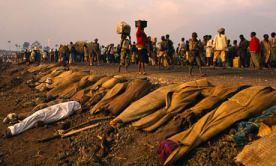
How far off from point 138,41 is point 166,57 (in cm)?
448

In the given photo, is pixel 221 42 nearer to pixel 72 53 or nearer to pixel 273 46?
pixel 273 46

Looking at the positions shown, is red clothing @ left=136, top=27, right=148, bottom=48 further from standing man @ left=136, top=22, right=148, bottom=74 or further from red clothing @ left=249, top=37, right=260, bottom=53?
red clothing @ left=249, top=37, right=260, bottom=53

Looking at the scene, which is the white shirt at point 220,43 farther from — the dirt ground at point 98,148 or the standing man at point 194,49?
the dirt ground at point 98,148

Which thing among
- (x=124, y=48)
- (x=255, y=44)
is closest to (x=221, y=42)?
(x=255, y=44)

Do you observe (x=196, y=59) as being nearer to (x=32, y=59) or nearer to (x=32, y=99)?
(x=32, y=99)

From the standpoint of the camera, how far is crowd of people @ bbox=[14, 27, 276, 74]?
1133 centimetres

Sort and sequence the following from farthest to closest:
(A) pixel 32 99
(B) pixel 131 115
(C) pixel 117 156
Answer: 1. (A) pixel 32 99
2. (B) pixel 131 115
3. (C) pixel 117 156

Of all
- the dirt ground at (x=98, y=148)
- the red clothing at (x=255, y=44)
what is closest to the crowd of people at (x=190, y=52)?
the red clothing at (x=255, y=44)

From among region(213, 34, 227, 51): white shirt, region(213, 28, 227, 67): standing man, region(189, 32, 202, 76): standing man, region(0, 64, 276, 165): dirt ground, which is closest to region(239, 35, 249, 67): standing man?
region(213, 28, 227, 67): standing man

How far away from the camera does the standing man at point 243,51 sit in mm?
16500

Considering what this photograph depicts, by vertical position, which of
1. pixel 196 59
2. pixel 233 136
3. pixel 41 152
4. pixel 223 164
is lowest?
pixel 41 152

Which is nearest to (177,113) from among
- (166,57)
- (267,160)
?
(267,160)

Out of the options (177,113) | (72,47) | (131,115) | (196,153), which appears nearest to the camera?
(196,153)

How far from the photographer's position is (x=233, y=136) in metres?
5.17
